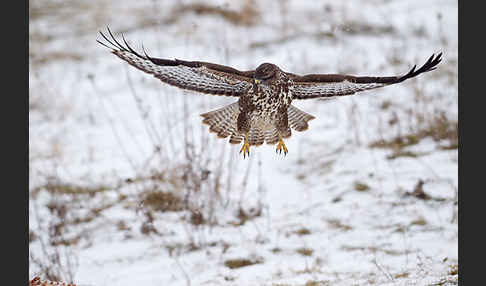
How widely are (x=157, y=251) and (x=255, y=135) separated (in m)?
2.20

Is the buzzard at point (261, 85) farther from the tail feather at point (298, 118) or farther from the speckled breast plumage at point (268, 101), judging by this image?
the tail feather at point (298, 118)

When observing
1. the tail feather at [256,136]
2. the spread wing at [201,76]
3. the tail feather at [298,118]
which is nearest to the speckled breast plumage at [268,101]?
the spread wing at [201,76]

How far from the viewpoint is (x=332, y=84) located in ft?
11.9

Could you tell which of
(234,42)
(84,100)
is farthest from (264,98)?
(234,42)

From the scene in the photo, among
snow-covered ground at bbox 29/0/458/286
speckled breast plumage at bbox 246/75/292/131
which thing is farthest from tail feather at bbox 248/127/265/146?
snow-covered ground at bbox 29/0/458/286

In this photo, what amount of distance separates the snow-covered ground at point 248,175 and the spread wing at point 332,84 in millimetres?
1293

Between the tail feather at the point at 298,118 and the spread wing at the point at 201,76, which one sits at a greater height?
the spread wing at the point at 201,76

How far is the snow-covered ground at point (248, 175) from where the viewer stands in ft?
16.8

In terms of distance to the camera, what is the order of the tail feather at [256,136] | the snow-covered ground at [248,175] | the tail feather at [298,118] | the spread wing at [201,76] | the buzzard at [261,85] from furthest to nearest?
1. the snow-covered ground at [248,175]
2. the tail feather at [298,118]
3. the tail feather at [256,136]
4. the buzzard at [261,85]
5. the spread wing at [201,76]

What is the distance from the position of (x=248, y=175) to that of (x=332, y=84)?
376cm

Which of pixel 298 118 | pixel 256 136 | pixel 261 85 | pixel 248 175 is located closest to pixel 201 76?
pixel 261 85

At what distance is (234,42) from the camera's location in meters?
11.0

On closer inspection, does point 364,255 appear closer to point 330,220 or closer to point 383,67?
point 330,220

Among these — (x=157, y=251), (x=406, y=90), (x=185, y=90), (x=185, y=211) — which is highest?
(x=406, y=90)
